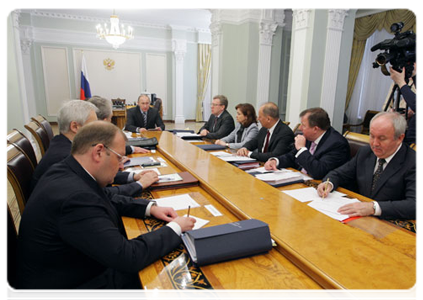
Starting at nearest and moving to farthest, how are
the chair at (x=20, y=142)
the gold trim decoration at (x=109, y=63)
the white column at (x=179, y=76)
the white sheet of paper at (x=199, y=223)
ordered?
the white sheet of paper at (x=199, y=223) < the chair at (x=20, y=142) < the gold trim decoration at (x=109, y=63) < the white column at (x=179, y=76)

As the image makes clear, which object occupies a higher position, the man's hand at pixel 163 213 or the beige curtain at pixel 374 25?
the beige curtain at pixel 374 25

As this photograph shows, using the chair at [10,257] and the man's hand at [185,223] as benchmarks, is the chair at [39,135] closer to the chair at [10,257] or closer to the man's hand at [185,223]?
the chair at [10,257]

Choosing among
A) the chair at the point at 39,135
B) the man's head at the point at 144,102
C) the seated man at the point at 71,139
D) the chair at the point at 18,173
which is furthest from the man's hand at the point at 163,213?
the man's head at the point at 144,102

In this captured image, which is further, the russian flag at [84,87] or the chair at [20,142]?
the russian flag at [84,87]

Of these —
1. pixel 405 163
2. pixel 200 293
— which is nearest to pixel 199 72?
pixel 405 163

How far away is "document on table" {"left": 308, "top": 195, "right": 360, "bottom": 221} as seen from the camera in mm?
1429

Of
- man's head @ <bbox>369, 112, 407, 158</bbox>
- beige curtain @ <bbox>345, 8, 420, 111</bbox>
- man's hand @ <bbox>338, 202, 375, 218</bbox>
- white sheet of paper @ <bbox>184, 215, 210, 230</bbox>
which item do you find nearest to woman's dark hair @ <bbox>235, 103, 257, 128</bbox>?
man's head @ <bbox>369, 112, 407, 158</bbox>

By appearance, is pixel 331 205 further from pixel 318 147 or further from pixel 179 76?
pixel 179 76

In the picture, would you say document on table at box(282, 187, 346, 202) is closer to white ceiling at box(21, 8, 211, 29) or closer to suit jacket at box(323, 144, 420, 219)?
suit jacket at box(323, 144, 420, 219)

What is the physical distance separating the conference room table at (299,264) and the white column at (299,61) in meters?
3.08

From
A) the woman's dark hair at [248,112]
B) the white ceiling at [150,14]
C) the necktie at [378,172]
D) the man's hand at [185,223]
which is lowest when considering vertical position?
the man's hand at [185,223]

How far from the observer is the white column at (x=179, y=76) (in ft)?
31.4

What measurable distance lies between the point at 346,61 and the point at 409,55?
6.68ft

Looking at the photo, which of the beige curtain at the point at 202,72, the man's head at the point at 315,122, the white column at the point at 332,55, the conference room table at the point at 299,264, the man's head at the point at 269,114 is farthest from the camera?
the beige curtain at the point at 202,72
